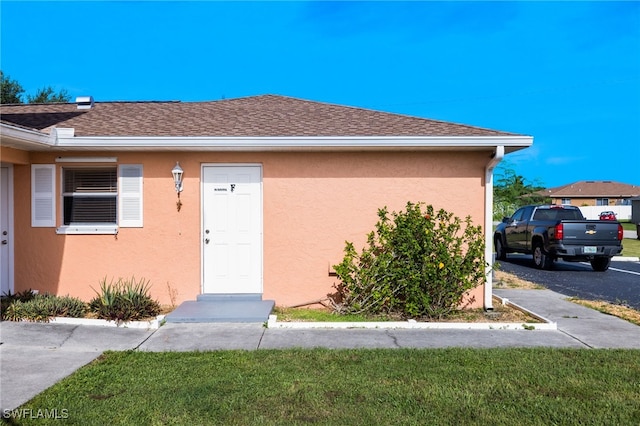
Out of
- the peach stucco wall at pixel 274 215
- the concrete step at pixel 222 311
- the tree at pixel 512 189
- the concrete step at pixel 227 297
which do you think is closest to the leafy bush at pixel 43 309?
the peach stucco wall at pixel 274 215

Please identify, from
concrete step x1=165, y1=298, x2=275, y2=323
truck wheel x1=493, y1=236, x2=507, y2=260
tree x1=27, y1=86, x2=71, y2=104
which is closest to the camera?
concrete step x1=165, y1=298, x2=275, y2=323

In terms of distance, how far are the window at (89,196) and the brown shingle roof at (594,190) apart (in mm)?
57842

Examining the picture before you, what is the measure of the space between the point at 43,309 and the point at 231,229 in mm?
3022

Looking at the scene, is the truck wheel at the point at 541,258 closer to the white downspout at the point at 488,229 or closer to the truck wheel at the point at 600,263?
the truck wheel at the point at 600,263

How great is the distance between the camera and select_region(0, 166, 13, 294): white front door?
760cm

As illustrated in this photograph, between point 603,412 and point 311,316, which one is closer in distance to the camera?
point 603,412

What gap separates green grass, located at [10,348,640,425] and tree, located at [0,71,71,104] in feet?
77.6

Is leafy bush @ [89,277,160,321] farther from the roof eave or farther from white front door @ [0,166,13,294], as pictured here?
the roof eave

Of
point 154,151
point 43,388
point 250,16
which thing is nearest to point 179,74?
point 250,16

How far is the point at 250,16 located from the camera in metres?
12.8

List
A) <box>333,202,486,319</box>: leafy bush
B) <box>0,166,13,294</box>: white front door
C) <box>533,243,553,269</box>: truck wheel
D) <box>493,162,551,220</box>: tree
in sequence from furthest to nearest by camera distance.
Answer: <box>493,162,551,220</box>: tree
<box>533,243,553,269</box>: truck wheel
<box>0,166,13,294</box>: white front door
<box>333,202,486,319</box>: leafy bush

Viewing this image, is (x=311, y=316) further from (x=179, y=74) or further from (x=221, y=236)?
(x=179, y=74)

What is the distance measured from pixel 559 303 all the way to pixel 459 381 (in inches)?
204

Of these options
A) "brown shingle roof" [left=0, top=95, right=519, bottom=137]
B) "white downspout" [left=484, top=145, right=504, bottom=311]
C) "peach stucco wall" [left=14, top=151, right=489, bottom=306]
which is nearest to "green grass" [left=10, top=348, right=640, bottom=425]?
"white downspout" [left=484, top=145, right=504, bottom=311]
